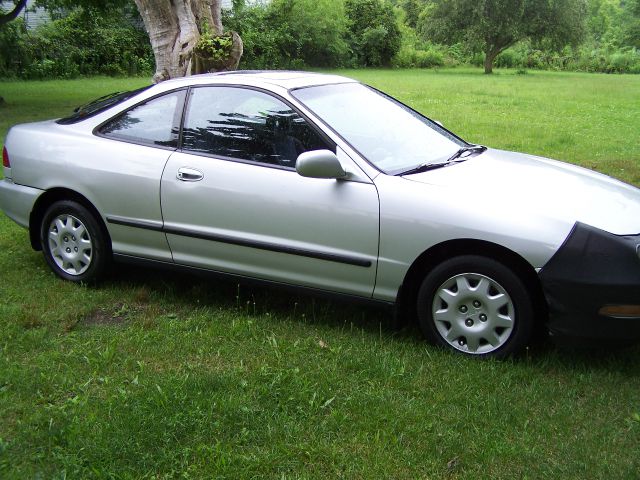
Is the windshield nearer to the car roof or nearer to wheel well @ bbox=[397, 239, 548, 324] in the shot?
the car roof

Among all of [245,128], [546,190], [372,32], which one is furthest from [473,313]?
[372,32]

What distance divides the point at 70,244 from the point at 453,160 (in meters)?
2.71

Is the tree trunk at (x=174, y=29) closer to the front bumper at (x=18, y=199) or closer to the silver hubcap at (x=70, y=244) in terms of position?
the front bumper at (x=18, y=199)

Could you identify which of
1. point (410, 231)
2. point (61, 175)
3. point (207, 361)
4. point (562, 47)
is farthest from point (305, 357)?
point (562, 47)

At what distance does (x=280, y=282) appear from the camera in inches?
172

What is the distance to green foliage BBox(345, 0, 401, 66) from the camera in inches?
1719

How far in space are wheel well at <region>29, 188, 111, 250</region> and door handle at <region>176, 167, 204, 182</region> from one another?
793mm

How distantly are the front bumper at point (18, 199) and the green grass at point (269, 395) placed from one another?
48cm

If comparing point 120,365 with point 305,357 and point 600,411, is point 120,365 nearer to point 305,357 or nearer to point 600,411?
point 305,357

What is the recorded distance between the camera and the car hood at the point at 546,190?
3750 millimetres

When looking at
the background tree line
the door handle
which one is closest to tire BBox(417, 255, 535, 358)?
the door handle

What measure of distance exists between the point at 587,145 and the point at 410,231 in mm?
8375

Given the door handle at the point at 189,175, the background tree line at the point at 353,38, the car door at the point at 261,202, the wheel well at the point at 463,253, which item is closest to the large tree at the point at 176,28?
the car door at the point at 261,202

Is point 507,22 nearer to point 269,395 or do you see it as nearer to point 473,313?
point 473,313
